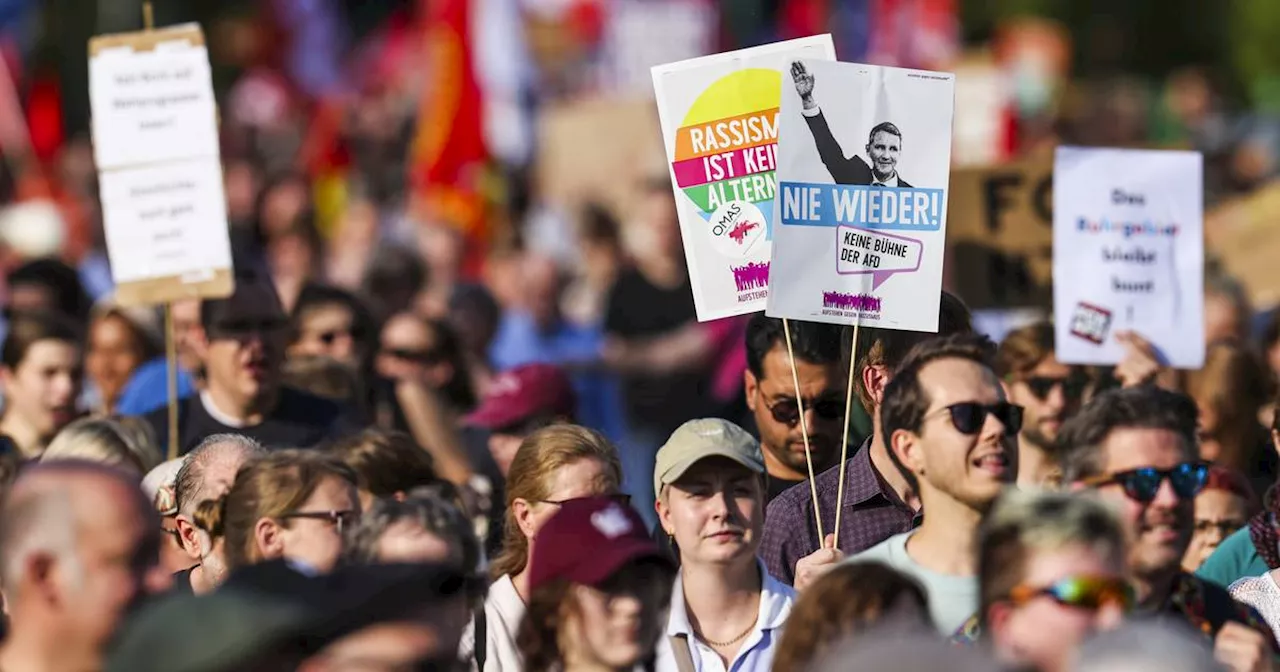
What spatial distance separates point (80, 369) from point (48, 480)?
4208mm

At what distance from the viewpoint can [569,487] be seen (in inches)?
254

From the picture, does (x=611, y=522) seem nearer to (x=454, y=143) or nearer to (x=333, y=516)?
(x=333, y=516)

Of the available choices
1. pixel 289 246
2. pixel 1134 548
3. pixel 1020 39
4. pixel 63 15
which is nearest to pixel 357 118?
pixel 1020 39

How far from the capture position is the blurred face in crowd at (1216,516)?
7.34 metres

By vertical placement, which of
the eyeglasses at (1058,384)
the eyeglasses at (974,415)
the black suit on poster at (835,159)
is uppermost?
the black suit on poster at (835,159)

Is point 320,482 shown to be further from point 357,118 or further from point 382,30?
point 382,30

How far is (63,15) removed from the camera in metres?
35.1

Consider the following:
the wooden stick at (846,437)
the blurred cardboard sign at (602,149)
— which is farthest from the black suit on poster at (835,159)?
the blurred cardboard sign at (602,149)

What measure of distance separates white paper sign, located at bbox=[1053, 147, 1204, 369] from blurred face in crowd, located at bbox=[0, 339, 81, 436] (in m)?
3.63

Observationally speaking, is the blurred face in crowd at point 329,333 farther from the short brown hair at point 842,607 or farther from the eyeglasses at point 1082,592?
the eyeglasses at point 1082,592

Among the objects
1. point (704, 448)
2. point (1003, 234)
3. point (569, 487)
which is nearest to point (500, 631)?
point (569, 487)

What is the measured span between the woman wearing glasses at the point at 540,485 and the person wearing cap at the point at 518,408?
81.4 inches

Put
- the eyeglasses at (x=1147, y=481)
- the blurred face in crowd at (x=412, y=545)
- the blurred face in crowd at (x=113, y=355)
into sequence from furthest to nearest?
the blurred face in crowd at (x=113, y=355) < the eyeglasses at (x=1147, y=481) < the blurred face in crowd at (x=412, y=545)

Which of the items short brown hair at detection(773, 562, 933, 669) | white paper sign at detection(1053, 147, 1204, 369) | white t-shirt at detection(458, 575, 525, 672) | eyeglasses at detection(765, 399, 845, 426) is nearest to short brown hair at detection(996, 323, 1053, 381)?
white paper sign at detection(1053, 147, 1204, 369)
